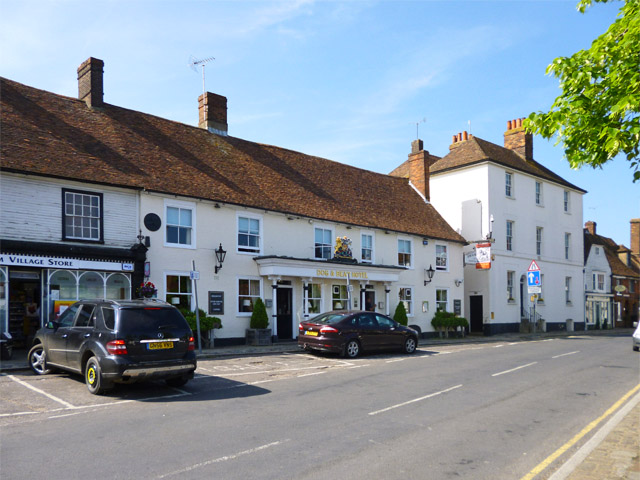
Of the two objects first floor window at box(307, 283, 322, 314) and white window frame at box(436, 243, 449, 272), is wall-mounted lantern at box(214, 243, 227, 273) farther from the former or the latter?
white window frame at box(436, 243, 449, 272)

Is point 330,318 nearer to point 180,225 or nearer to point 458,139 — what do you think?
point 180,225

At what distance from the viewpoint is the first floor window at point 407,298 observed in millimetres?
28000

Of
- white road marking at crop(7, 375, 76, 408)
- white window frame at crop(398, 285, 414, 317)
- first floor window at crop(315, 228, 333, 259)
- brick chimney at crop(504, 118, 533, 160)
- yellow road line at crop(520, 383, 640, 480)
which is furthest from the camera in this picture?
brick chimney at crop(504, 118, 533, 160)

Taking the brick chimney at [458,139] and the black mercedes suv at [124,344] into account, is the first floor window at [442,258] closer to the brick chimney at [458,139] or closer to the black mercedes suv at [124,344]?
the brick chimney at [458,139]

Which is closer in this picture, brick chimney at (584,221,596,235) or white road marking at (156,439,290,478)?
white road marking at (156,439,290,478)

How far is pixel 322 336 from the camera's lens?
56.3ft

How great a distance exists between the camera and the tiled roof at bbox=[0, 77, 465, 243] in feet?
56.8

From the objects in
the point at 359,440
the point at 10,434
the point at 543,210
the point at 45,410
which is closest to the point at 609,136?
the point at 359,440

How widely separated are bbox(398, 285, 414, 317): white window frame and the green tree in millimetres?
20766

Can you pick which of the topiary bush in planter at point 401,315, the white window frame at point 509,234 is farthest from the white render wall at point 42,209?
the white window frame at point 509,234

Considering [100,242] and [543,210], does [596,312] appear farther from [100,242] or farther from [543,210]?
[100,242]

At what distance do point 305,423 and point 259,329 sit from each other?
41.2 ft

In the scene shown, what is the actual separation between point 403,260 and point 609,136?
72.0 feet

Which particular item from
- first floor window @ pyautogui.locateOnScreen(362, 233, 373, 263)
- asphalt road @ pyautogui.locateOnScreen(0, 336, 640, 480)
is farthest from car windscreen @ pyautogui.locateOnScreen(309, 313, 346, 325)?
first floor window @ pyautogui.locateOnScreen(362, 233, 373, 263)
